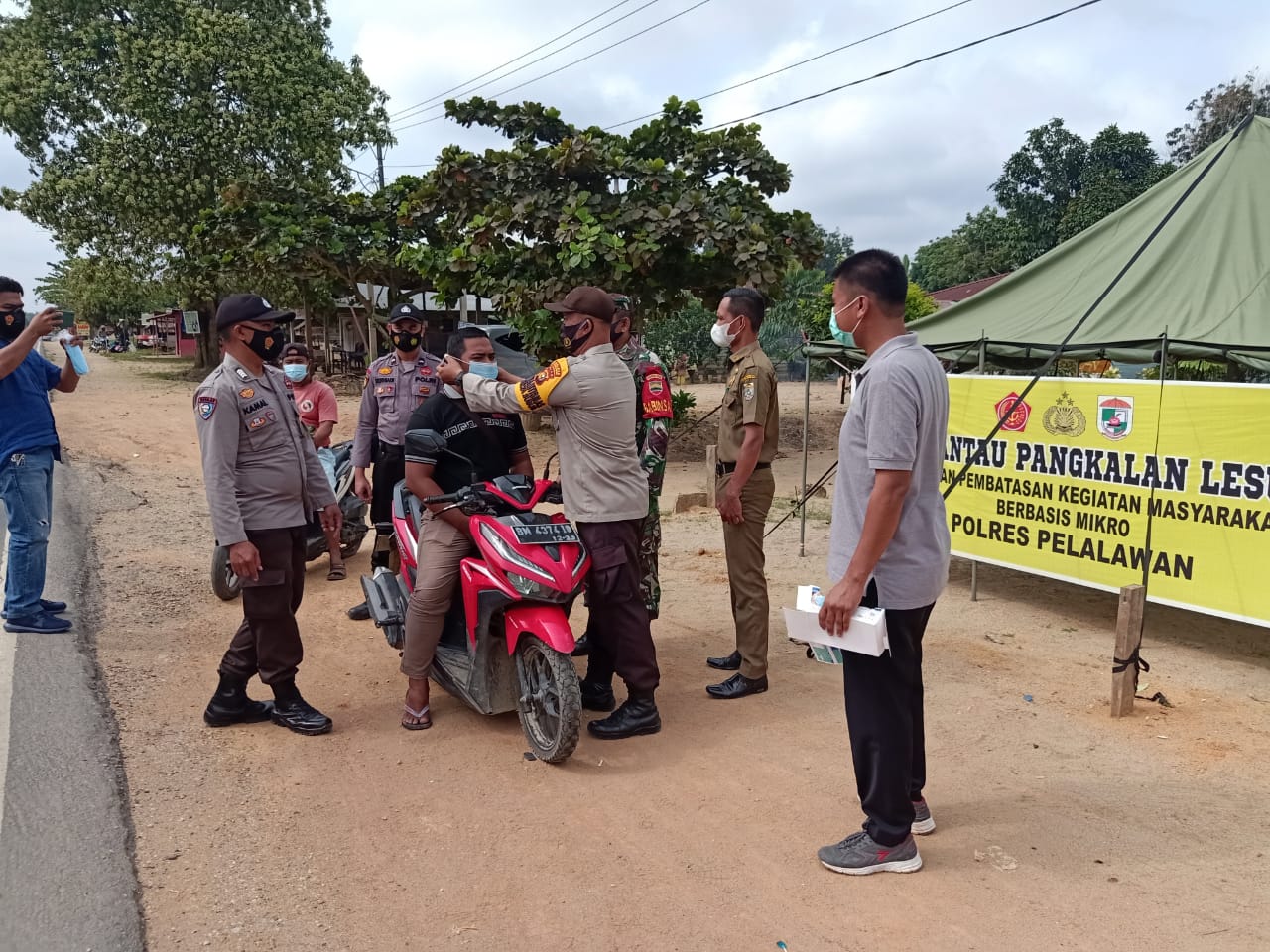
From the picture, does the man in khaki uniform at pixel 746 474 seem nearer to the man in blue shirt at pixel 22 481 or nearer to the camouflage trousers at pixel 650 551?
the camouflage trousers at pixel 650 551

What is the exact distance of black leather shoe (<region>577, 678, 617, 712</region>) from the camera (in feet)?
14.8

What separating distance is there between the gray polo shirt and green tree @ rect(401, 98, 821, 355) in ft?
29.9

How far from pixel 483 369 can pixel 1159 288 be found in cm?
521

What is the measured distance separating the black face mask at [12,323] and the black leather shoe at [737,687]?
4250 mm

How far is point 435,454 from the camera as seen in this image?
165 inches

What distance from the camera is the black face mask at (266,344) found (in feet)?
12.8

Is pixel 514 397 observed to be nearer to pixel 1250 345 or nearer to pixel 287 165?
pixel 1250 345

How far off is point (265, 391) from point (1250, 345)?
5.63m

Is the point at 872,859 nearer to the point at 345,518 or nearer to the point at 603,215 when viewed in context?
the point at 345,518

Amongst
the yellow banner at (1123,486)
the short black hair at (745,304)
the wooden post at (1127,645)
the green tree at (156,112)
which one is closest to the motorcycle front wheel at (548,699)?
the short black hair at (745,304)

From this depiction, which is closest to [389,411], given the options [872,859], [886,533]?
[886,533]

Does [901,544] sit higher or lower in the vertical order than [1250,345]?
lower

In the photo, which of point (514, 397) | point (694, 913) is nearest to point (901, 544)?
point (694, 913)

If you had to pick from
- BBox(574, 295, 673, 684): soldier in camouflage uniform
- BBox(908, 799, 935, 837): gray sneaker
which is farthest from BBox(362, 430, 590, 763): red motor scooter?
BBox(908, 799, 935, 837): gray sneaker
